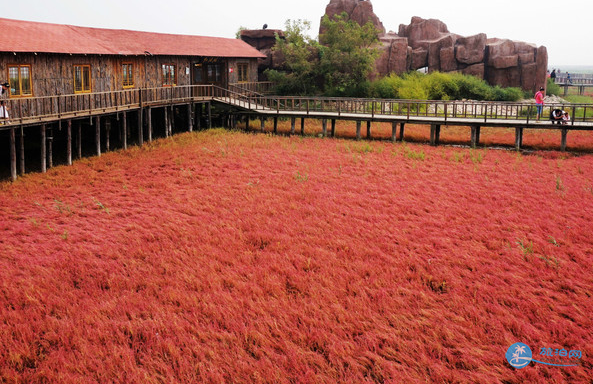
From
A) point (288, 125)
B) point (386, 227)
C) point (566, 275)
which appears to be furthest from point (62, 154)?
point (566, 275)

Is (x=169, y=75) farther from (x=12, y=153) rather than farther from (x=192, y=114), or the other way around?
(x=12, y=153)

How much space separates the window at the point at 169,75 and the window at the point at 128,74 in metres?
3.13

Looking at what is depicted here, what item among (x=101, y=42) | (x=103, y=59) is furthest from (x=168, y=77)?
(x=103, y=59)

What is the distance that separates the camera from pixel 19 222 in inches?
671

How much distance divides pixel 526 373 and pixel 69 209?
50.9 feet

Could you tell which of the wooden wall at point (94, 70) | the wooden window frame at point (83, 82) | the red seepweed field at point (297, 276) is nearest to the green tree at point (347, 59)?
the wooden wall at point (94, 70)

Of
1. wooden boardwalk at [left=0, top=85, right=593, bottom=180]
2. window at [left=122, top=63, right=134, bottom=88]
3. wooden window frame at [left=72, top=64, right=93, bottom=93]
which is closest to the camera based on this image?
wooden boardwalk at [left=0, top=85, right=593, bottom=180]

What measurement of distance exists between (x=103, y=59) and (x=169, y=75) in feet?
21.1

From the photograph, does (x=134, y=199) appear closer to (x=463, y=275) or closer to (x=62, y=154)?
(x=62, y=154)

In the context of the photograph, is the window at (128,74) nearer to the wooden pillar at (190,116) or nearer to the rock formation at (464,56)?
the wooden pillar at (190,116)

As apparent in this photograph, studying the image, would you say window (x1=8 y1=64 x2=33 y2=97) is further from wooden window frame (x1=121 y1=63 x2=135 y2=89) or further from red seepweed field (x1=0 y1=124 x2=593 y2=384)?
wooden window frame (x1=121 y1=63 x2=135 y2=89)

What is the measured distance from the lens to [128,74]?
31234 millimetres

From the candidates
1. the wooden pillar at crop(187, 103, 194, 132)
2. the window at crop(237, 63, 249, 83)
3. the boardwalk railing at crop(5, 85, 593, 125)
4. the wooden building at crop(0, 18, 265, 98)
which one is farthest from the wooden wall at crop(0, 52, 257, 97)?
the window at crop(237, 63, 249, 83)

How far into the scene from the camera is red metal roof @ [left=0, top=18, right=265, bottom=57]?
79.4 ft
